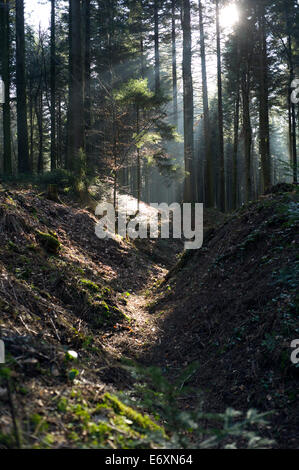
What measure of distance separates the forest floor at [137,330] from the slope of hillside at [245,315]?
0.06 feet

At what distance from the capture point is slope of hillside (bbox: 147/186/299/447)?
371 centimetres

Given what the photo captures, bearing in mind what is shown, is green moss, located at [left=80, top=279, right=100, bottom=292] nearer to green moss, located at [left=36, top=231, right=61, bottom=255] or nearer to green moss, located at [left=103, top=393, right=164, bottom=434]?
green moss, located at [left=36, top=231, right=61, bottom=255]

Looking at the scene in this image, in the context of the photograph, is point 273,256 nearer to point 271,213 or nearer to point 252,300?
point 252,300

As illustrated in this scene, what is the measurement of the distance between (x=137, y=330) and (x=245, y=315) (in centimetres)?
215

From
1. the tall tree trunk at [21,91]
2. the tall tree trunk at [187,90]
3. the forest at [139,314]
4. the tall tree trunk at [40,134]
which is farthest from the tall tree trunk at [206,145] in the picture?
the tall tree trunk at [40,134]

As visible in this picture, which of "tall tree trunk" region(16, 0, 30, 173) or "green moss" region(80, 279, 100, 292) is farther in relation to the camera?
"tall tree trunk" region(16, 0, 30, 173)

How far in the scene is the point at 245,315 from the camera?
494 cm

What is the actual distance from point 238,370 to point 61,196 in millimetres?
9656

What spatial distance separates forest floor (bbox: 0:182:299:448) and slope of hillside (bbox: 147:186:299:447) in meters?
0.02

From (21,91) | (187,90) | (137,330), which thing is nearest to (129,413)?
(137,330)

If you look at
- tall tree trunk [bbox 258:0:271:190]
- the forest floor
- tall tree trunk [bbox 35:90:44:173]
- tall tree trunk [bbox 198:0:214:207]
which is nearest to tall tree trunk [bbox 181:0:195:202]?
tall tree trunk [bbox 198:0:214:207]

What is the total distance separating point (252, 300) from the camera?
200 inches

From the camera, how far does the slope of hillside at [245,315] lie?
3706 millimetres

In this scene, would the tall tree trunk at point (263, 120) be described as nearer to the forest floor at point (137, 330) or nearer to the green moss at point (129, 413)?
the forest floor at point (137, 330)
